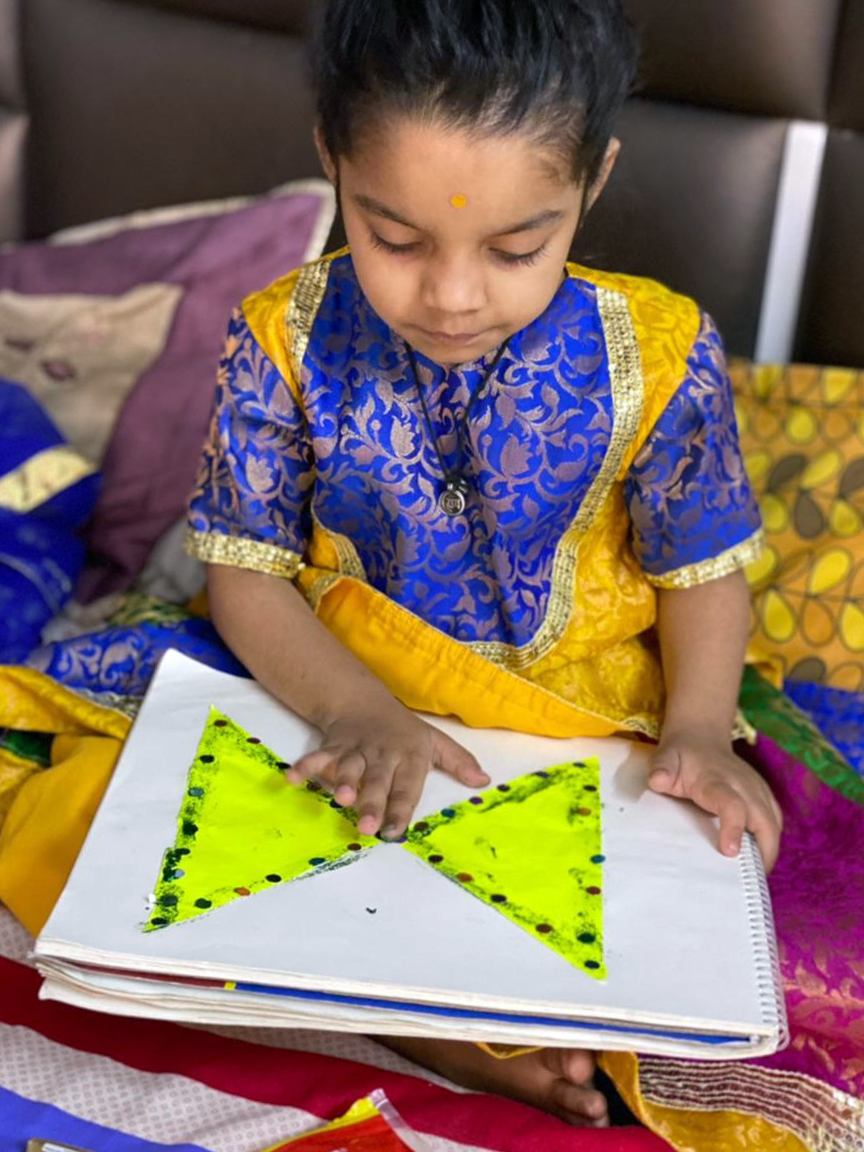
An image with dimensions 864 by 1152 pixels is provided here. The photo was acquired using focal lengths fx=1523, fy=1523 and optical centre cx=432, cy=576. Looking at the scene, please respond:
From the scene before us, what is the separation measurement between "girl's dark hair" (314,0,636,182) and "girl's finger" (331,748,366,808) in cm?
38

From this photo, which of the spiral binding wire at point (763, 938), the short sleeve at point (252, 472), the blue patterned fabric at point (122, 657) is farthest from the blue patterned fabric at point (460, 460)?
the spiral binding wire at point (763, 938)

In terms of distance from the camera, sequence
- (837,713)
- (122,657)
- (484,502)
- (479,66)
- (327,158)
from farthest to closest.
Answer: (837,713) < (122,657) < (484,502) < (327,158) < (479,66)

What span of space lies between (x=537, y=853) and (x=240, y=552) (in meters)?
0.33

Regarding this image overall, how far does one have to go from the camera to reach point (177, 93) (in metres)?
1.78

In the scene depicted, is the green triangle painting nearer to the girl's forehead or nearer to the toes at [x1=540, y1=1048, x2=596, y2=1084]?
the toes at [x1=540, y1=1048, x2=596, y2=1084]

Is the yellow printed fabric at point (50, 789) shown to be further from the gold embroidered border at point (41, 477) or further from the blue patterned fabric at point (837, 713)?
the blue patterned fabric at point (837, 713)

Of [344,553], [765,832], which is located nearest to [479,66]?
[344,553]

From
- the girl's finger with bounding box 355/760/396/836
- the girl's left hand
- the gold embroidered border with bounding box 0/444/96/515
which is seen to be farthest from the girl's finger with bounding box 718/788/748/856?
the gold embroidered border with bounding box 0/444/96/515

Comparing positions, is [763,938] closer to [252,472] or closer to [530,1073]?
[530,1073]

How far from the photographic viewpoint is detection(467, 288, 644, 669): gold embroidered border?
105 centimetres

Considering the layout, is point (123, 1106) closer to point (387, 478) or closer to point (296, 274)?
point (387, 478)

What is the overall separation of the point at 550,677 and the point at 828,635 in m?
0.30

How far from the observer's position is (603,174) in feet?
3.20

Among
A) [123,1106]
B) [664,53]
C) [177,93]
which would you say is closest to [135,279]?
[177,93]
